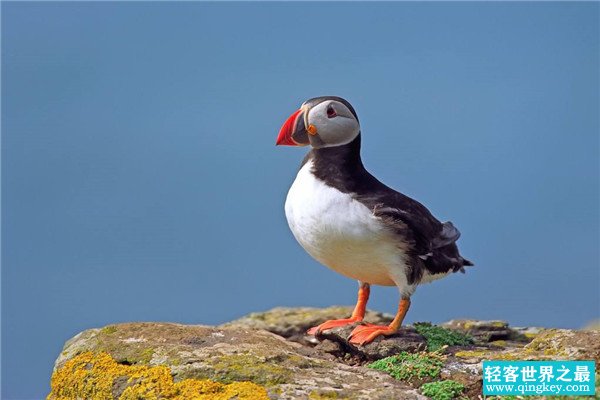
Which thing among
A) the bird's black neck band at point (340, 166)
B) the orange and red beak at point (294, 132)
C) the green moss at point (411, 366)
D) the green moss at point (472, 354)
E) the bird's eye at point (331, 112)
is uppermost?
the bird's eye at point (331, 112)

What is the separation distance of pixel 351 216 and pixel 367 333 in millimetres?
1091

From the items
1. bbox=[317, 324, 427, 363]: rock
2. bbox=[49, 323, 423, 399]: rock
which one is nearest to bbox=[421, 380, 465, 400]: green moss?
bbox=[49, 323, 423, 399]: rock

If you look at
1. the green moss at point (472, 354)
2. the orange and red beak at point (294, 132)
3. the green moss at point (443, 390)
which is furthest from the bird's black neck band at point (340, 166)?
the green moss at point (443, 390)

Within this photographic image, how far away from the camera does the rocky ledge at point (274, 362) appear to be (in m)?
6.18

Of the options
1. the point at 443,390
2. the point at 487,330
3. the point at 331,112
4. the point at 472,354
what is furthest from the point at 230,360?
the point at 487,330

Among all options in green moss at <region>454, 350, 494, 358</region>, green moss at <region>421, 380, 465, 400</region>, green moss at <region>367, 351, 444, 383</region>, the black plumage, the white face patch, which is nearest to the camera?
green moss at <region>421, 380, 465, 400</region>

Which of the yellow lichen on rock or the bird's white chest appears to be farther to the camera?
the bird's white chest

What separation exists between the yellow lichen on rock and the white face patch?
252 centimetres

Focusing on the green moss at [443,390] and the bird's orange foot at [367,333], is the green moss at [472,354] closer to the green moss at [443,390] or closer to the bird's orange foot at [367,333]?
the bird's orange foot at [367,333]

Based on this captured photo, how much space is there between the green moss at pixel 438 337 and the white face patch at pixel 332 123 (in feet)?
6.35

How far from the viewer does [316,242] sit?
301 inches

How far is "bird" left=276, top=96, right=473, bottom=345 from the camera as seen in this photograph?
7445 mm

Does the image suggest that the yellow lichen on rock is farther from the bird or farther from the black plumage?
the black plumage

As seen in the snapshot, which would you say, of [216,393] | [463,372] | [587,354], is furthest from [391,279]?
[216,393]
